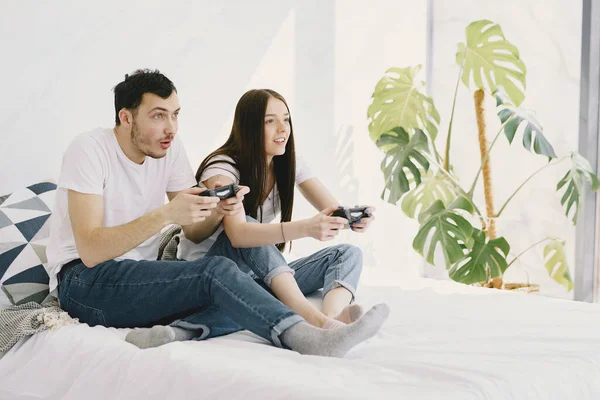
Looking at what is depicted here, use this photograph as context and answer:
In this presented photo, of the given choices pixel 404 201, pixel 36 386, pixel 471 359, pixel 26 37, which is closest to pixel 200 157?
pixel 26 37

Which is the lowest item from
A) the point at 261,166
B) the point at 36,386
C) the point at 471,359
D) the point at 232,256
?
the point at 36,386

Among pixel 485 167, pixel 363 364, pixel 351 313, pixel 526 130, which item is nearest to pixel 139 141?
pixel 351 313

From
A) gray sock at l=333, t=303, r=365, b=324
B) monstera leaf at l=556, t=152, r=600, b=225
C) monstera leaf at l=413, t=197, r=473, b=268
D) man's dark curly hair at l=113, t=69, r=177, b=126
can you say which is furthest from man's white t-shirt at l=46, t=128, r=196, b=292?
monstera leaf at l=556, t=152, r=600, b=225

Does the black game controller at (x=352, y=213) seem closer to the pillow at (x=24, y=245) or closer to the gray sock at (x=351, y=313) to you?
the gray sock at (x=351, y=313)

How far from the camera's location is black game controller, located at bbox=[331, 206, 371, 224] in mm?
1883

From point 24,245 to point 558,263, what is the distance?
2.33m

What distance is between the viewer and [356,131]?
3686 millimetres

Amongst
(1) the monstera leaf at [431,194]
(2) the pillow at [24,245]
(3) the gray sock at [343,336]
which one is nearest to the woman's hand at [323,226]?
(3) the gray sock at [343,336]

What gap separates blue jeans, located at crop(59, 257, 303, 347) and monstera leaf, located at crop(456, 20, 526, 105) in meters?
1.90

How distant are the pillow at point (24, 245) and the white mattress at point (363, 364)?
0.82ft

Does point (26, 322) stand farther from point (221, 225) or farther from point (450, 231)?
point (450, 231)

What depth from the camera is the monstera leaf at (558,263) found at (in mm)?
3115

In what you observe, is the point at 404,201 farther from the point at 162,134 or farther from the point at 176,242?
the point at 162,134

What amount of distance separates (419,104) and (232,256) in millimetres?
1706
